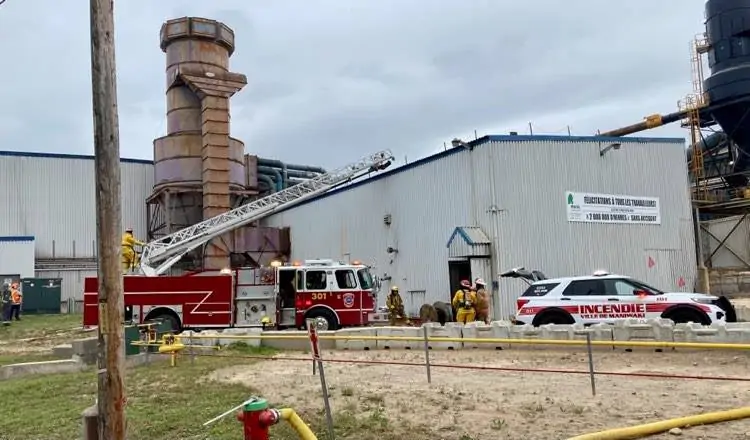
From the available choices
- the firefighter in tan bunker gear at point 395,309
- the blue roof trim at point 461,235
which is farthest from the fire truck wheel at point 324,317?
the blue roof trim at point 461,235

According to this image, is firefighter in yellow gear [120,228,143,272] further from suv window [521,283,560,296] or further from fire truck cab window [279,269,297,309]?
suv window [521,283,560,296]

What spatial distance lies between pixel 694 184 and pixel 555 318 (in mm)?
22585

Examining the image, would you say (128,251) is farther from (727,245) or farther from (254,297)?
(727,245)

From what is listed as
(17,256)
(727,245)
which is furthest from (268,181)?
(727,245)

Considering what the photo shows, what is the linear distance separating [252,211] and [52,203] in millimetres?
16829

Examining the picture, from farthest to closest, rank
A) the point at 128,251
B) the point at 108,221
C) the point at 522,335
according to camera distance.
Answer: the point at 128,251, the point at 522,335, the point at 108,221

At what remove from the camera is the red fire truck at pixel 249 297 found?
63.1 ft

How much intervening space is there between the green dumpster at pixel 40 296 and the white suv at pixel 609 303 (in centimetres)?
2707

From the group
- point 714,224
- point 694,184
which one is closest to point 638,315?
point 714,224

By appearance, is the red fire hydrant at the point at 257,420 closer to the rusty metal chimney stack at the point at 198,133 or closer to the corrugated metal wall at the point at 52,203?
the rusty metal chimney stack at the point at 198,133

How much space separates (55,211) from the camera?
41281mm

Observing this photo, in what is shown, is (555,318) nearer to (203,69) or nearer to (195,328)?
(195,328)

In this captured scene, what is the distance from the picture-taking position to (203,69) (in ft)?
122

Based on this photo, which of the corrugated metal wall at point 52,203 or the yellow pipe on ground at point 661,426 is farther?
the corrugated metal wall at point 52,203
